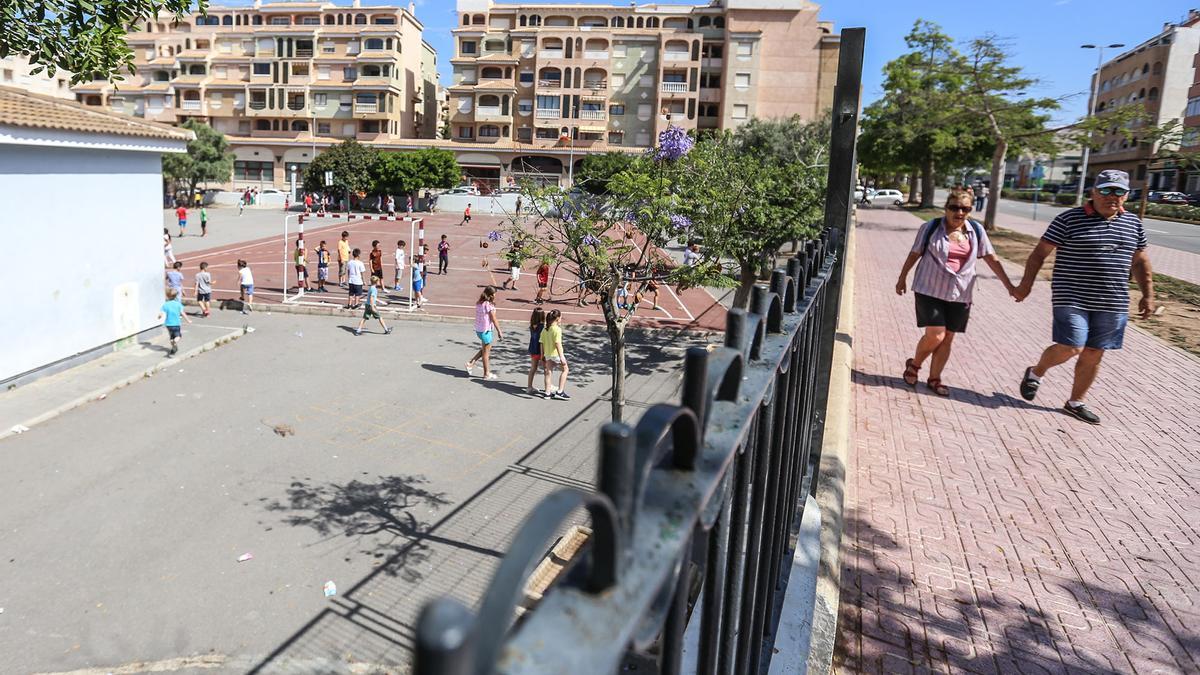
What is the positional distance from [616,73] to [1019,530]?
66787 millimetres

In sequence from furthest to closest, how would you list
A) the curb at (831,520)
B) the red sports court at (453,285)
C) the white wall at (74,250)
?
the red sports court at (453,285), the white wall at (74,250), the curb at (831,520)

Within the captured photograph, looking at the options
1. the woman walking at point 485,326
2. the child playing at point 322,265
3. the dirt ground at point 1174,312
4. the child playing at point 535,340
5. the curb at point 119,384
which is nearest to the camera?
the dirt ground at point 1174,312

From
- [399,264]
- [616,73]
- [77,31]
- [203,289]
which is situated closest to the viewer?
[77,31]

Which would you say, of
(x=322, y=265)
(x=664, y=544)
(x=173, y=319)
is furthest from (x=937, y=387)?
(x=322, y=265)

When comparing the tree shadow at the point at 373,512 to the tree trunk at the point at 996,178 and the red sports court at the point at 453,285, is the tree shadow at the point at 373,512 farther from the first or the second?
the tree trunk at the point at 996,178

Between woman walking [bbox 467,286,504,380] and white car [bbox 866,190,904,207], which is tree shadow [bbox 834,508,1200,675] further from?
white car [bbox 866,190,904,207]

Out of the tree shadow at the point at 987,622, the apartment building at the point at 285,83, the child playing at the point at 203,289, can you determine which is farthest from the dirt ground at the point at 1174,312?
the apartment building at the point at 285,83

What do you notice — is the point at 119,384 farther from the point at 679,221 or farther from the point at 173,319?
the point at 679,221

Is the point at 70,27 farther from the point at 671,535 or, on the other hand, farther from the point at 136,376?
the point at 671,535

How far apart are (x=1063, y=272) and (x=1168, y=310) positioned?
800cm

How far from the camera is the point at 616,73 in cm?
6669

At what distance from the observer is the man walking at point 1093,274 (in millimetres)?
6039

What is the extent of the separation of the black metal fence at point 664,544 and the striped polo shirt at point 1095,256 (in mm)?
5141

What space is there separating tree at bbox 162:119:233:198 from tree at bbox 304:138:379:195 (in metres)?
6.15
